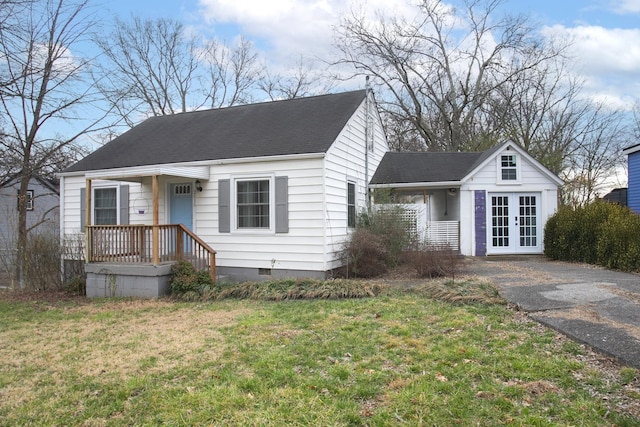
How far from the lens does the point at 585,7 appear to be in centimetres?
1037

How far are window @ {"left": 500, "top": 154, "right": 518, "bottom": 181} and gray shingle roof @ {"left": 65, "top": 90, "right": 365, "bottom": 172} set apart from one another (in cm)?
517

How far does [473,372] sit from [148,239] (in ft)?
27.0

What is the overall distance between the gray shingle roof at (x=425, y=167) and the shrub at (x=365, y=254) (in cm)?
423

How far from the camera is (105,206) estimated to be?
12.7 m

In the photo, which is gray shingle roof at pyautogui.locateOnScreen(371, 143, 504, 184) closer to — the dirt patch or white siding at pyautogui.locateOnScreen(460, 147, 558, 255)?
white siding at pyautogui.locateOnScreen(460, 147, 558, 255)

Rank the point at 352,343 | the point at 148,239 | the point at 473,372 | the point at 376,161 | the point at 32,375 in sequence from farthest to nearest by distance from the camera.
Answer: the point at 376,161, the point at 148,239, the point at 352,343, the point at 32,375, the point at 473,372

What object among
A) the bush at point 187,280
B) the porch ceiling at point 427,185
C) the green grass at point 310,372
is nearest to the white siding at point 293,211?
the bush at point 187,280

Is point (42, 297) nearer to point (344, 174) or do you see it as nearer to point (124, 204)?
point (124, 204)

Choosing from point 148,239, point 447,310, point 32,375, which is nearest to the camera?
point 32,375

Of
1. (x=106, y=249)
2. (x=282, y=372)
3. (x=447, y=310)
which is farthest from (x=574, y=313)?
(x=106, y=249)

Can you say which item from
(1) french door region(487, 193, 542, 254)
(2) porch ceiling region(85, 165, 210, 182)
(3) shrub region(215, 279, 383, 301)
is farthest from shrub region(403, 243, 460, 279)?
(2) porch ceiling region(85, 165, 210, 182)

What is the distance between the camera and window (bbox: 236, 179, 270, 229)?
1069 centimetres

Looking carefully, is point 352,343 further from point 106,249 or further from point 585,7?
point 585,7

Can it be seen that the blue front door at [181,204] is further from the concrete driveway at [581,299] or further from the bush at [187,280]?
the concrete driveway at [581,299]
